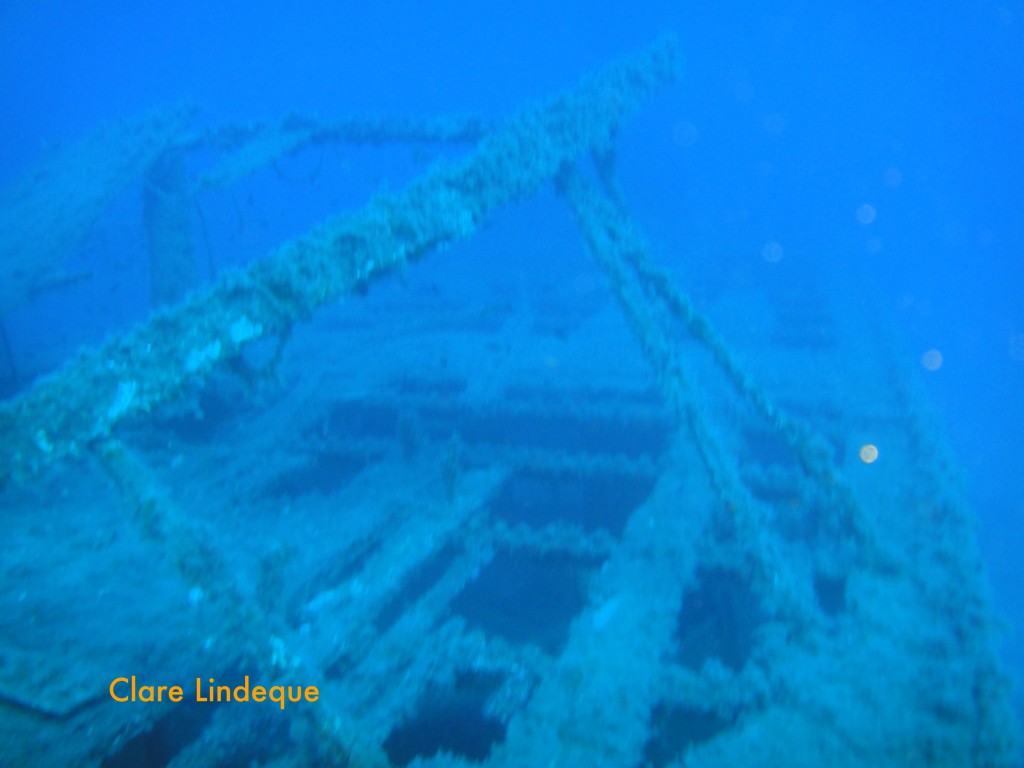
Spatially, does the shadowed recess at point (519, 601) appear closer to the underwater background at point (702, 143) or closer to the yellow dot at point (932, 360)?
the underwater background at point (702, 143)

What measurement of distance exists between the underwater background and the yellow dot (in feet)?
0.82

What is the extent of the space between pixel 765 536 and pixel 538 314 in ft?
28.0

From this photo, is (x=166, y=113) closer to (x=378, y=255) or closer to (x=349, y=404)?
(x=349, y=404)

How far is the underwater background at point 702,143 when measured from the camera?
14.9m

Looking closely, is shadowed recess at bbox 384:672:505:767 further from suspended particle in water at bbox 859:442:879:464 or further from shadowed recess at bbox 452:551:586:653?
suspended particle in water at bbox 859:442:879:464

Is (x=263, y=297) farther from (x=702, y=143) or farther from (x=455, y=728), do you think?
(x=702, y=143)

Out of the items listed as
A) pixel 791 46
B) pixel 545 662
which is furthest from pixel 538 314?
pixel 791 46

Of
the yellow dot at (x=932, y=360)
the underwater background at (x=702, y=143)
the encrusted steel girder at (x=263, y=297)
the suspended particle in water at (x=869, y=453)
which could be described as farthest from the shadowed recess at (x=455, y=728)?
the yellow dot at (x=932, y=360)

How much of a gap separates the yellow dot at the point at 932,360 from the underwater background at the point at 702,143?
0.25 metres

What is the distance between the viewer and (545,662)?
134 inches

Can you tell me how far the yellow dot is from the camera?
24.3 meters

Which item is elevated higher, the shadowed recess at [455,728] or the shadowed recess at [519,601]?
the shadowed recess at [455,728]

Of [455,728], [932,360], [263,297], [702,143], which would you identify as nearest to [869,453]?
[455,728]

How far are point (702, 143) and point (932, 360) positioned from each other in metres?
52.3
